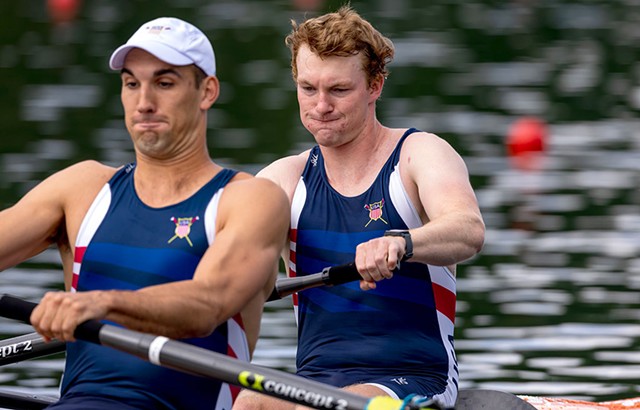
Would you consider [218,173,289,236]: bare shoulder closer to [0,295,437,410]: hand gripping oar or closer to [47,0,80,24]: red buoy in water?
[0,295,437,410]: hand gripping oar

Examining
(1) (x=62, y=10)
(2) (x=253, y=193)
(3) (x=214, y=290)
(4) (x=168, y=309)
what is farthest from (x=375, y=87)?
(1) (x=62, y=10)

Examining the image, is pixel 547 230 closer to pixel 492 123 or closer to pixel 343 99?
pixel 492 123

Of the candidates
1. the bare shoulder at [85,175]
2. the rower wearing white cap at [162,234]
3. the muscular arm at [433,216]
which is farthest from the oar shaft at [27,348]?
the muscular arm at [433,216]

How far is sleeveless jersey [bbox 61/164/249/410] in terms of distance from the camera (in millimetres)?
4496

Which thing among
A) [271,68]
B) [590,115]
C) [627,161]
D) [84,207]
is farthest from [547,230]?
[84,207]

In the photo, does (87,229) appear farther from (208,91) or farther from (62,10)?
(62,10)

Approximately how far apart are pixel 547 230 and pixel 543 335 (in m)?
1.83

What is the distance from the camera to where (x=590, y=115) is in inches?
509

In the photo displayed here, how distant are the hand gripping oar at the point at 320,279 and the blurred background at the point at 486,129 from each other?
289 cm

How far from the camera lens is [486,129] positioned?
12570 millimetres

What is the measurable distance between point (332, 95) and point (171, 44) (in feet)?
3.57

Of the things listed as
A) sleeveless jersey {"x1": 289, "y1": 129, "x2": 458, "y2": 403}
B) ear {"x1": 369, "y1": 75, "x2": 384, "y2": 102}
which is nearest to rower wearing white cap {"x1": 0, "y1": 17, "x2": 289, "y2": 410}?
sleeveless jersey {"x1": 289, "y1": 129, "x2": 458, "y2": 403}

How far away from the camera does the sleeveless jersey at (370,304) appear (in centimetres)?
545

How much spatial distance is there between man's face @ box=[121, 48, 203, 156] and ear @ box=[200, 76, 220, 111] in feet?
0.18
